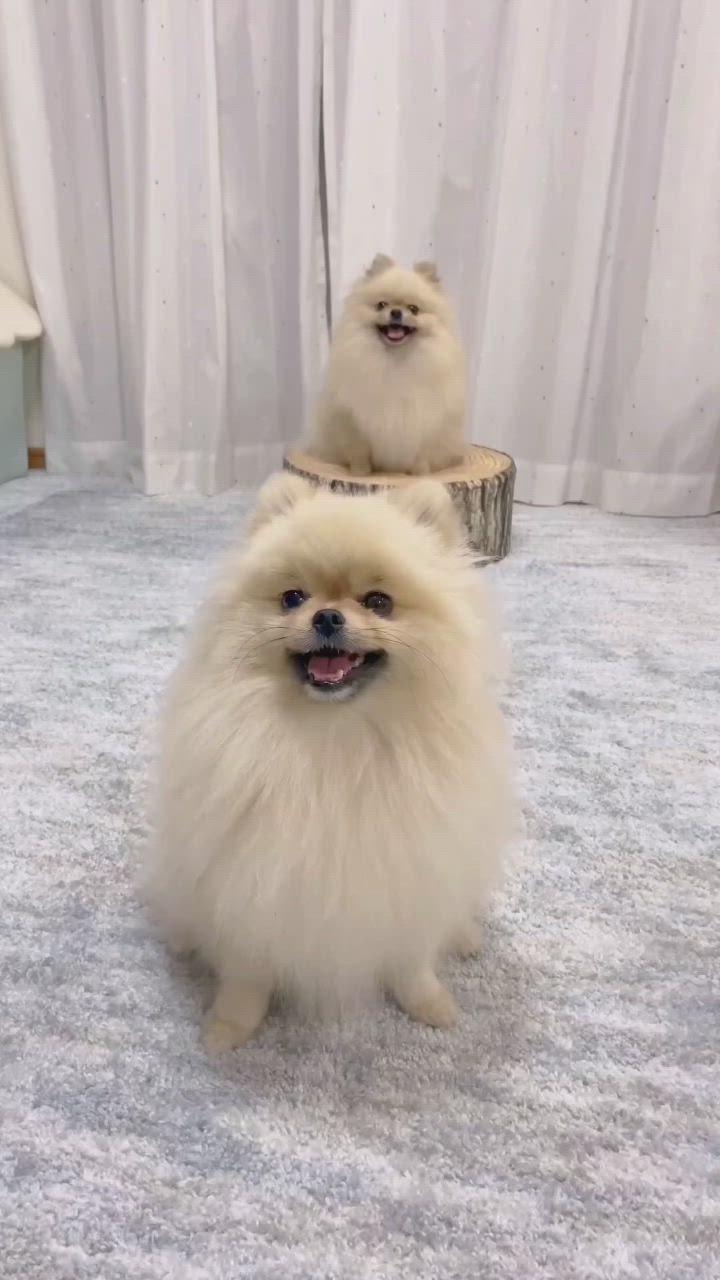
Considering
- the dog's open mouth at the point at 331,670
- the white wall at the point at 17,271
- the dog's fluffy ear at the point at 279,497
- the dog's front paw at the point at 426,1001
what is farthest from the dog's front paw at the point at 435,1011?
the white wall at the point at 17,271

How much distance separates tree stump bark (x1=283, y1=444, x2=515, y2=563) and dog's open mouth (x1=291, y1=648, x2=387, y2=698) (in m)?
1.42

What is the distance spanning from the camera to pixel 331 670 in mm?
830

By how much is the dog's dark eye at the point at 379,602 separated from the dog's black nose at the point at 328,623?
2.5 inches

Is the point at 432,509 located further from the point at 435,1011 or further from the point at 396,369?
the point at 396,369

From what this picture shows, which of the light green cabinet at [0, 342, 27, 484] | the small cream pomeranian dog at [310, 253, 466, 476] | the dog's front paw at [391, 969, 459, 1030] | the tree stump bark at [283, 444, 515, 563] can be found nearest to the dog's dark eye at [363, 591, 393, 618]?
the dog's front paw at [391, 969, 459, 1030]

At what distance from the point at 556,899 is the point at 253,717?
605mm

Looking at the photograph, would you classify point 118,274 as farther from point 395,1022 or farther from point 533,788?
point 395,1022

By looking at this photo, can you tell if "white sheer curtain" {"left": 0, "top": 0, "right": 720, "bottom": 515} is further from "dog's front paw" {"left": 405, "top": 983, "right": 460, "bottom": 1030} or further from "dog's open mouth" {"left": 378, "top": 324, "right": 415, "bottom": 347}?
"dog's front paw" {"left": 405, "top": 983, "right": 460, "bottom": 1030}

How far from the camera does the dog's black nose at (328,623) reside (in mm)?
804

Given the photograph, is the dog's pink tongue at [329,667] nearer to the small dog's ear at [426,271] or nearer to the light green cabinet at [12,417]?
the small dog's ear at [426,271]

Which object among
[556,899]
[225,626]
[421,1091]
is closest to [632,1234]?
[421,1091]

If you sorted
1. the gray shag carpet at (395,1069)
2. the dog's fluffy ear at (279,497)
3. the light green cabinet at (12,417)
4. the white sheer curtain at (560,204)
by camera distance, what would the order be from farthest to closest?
1. the light green cabinet at (12,417)
2. the white sheer curtain at (560,204)
3. the dog's fluffy ear at (279,497)
4. the gray shag carpet at (395,1069)

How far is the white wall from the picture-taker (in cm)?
306

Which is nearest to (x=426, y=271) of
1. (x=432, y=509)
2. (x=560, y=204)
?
(x=560, y=204)
